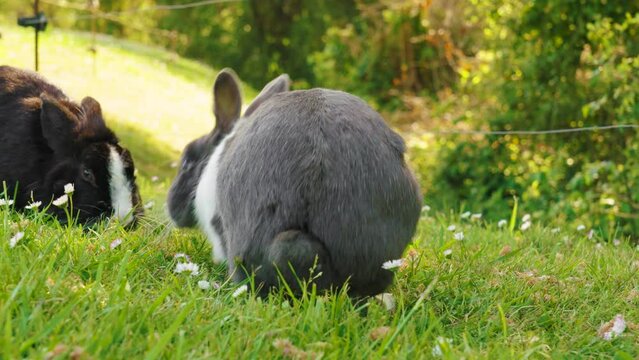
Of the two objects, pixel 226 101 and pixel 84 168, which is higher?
pixel 226 101

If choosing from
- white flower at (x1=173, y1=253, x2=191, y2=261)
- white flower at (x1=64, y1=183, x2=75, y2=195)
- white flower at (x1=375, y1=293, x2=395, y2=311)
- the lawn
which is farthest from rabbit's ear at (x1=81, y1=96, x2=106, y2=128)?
white flower at (x1=375, y1=293, x2=395, y2=311)

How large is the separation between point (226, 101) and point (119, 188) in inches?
28.3

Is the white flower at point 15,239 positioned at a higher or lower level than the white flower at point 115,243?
higher

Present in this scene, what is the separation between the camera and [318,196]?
116 inches

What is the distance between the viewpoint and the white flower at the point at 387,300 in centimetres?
→ 297

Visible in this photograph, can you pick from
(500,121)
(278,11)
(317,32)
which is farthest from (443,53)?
(278,11)

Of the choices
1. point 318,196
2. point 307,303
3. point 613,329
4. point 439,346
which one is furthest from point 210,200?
point 613,329

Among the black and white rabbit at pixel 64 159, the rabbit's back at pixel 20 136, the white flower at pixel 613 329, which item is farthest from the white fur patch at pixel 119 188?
the white flower at pixel 613 329

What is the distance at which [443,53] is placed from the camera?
13070 millimetres

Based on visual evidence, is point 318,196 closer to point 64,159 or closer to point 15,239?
point 15,239

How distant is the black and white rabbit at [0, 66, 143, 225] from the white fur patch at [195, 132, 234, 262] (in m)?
0.37

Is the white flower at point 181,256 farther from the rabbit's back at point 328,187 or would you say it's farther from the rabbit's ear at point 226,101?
the rabbit's ear at point 226,101

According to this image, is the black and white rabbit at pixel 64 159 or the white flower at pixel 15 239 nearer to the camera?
the white flower at pixel 15 239

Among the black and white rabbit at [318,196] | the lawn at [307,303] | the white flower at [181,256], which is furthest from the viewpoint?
the white flower at [181,256]
